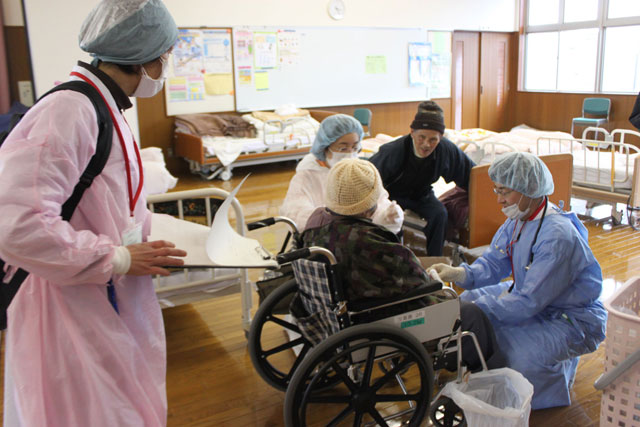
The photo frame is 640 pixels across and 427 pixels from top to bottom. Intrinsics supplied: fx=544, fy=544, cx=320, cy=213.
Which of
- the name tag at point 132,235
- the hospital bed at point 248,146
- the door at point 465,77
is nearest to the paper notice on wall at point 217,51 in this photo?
the hospital bed at point 248,146

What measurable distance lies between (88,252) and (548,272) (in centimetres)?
160

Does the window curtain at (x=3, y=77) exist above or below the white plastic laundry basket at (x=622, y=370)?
above

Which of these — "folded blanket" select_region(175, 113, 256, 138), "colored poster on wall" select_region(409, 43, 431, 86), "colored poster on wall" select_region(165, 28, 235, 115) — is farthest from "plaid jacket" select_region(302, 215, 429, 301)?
"colored poster on wall" select_region(409, 43, 431, 86)

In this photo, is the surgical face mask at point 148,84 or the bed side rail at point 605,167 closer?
the surgical face mask at point 148,84

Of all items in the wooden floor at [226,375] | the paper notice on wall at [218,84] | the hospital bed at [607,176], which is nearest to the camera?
the wooden floor at [226,375]


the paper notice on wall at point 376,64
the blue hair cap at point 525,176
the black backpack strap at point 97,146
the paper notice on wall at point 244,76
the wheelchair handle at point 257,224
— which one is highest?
the paper notice on wall at point 376,64

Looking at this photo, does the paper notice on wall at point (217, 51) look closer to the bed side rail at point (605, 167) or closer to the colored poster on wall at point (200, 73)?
the colored poster on wall at point (200, 73)

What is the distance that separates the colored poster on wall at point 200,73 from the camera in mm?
6914

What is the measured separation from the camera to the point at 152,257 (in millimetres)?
1139

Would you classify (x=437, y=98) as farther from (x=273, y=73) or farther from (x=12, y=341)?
(x=12, y=341)

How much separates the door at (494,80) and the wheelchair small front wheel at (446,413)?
28.8 ft

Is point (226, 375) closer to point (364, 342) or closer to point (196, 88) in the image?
point (364, 342)

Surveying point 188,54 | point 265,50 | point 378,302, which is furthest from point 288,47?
point 378,302

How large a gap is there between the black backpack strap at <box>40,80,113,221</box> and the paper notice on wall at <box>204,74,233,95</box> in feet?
20.6
